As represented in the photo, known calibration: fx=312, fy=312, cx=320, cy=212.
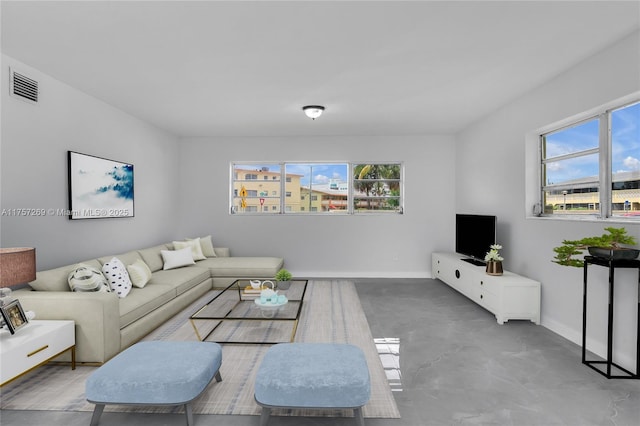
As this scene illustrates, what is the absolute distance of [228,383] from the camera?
240cm

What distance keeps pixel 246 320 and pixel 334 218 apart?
A: 343 cm

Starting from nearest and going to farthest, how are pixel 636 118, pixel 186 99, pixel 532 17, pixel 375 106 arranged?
pixel 532 17 < pixel 636 118 < pixel 186 99 < pixel 375 106

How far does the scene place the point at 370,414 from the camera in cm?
204

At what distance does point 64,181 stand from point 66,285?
1.28m

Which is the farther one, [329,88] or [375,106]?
[375,106]

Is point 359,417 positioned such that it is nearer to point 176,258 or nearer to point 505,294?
point 505,294

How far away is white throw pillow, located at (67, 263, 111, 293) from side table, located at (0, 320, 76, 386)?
417 millimetres

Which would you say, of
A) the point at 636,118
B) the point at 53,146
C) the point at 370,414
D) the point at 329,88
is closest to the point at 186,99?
the point at 53,146

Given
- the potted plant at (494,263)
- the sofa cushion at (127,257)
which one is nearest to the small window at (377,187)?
the potted plant at (494,263)

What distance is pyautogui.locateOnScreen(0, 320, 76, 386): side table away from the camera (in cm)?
204

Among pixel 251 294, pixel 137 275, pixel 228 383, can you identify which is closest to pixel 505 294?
pixel 251 294

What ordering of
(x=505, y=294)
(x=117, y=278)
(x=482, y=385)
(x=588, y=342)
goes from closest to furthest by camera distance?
(x=482, y=385) < (x=588, y=342) < (x=117, y=278) < (x=505, y=294)

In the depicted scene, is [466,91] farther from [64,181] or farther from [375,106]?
[64,181]

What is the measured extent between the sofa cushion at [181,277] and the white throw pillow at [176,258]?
13cm
